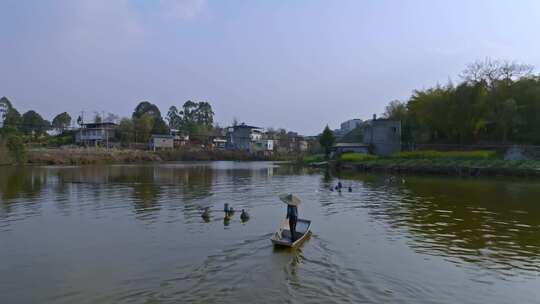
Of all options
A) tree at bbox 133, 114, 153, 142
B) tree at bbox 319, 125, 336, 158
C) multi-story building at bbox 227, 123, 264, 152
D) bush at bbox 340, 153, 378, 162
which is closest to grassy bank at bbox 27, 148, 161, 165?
tree at bbox 133, 114, 153, 142

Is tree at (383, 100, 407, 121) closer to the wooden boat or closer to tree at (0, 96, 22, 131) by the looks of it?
the wooden boat

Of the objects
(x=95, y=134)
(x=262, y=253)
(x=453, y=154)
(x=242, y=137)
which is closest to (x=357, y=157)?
(x=453, y=154)

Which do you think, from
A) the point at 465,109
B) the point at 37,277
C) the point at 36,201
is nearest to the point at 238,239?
the point at 37,277

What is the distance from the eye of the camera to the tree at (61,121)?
384ft

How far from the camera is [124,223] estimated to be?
20.5 metres

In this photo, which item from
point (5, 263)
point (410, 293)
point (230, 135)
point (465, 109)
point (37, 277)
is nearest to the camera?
point (410, 293)

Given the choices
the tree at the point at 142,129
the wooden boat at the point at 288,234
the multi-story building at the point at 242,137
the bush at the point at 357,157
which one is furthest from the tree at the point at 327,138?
the wooden boat at the point at 288,234

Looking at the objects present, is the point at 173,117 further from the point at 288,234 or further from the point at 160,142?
the point at 288,234

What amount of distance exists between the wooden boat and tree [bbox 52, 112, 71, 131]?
115 metres

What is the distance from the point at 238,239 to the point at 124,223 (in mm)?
6571

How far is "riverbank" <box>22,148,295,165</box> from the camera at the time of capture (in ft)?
267

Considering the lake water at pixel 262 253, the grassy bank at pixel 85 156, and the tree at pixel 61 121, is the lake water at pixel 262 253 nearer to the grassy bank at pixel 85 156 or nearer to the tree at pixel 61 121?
the grassy bank at pixel 85 156

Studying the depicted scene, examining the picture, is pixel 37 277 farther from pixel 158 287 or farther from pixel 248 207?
pixel 248 207

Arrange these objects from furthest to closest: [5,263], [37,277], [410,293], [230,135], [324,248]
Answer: [230,135], [324,248], [5,263], [37,277], [410,293]
